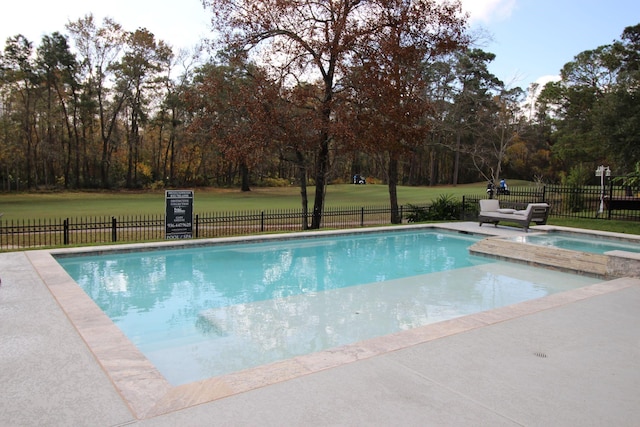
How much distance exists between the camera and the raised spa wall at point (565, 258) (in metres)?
8.30

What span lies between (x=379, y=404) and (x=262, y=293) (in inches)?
179

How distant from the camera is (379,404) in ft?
10.5

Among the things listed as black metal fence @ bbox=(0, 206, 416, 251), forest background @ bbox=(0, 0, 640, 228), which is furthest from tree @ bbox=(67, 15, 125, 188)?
black metal fence @ bbox=(0, 206, 416, 251)

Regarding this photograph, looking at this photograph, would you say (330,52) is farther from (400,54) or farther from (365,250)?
(365,250)

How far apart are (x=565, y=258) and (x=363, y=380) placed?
Answer: 7.58 m

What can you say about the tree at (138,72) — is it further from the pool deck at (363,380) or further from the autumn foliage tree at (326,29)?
the pool deck at (363,380)

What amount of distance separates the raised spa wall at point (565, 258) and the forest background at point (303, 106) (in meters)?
5.80

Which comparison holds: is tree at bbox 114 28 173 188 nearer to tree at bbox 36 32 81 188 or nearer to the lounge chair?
tree at bbox 36 32 81 188

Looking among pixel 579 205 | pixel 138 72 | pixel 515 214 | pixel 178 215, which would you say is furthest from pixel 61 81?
pixel 579 205

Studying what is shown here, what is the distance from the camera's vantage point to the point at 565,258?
946 cm

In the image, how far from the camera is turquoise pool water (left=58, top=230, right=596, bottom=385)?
17.1ft

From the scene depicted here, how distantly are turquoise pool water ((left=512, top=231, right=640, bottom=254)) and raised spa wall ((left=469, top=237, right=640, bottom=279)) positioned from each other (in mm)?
881

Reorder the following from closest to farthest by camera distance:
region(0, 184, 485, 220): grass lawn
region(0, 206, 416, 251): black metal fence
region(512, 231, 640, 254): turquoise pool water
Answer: region(512, 231, 640, 254): turquoise pool water, region(0, 206, 416, 251): black metal fence, region(0, 184, 485, 220): grass lawn

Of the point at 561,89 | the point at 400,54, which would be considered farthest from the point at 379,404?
the point at 561,89
